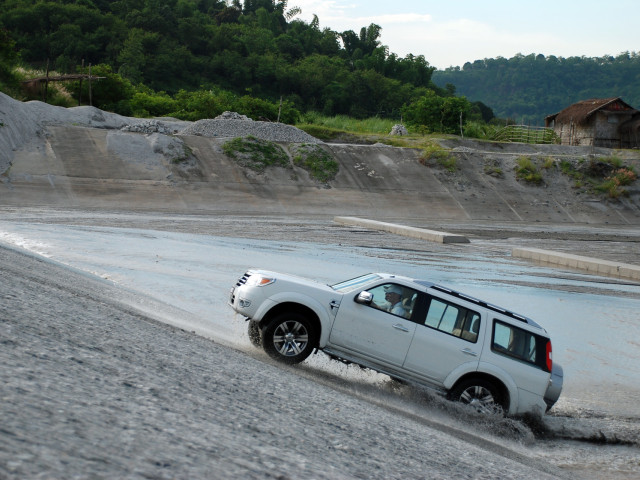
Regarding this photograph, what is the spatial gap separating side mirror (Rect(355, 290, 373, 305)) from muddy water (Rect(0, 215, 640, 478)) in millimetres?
1177

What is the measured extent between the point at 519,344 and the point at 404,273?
33.2 feet

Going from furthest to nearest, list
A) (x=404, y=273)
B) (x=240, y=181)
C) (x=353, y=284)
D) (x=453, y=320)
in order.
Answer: (x=240, y=181), (x=404, y=273), (x=353, y=284), (x=453, y=320)

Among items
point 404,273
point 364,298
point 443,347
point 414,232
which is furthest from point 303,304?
point 414,232

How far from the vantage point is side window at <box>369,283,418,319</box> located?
394 inches

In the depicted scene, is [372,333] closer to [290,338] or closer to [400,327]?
[400,327]

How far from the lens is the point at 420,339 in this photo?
9.84 metres

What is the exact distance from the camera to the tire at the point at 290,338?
32.4ft

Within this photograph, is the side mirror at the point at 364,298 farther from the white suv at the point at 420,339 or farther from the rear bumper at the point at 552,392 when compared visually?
the rear bumper at the point at 552,392

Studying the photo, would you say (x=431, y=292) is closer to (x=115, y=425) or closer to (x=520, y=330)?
(x=520, y=330)

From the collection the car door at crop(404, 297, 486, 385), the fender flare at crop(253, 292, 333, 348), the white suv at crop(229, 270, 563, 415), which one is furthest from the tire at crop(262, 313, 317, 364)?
the car door at crop(404, 297, 486, 385)

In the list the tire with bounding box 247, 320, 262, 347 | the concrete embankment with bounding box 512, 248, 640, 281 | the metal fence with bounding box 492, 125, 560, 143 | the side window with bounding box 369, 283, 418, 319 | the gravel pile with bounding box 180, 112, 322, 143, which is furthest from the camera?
the metal fence with bounding box 492, 125, 560, 143

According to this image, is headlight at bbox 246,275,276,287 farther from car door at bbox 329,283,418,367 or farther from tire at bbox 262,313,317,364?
car door at bbox 329,283,418,367

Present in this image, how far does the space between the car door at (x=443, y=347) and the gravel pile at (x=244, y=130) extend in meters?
42.6

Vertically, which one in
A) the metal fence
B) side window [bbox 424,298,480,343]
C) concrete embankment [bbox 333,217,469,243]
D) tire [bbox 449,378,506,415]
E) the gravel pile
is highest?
the metal fence
